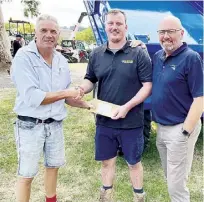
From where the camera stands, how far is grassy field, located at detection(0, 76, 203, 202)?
3.35 metres

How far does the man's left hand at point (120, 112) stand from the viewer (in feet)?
8.80

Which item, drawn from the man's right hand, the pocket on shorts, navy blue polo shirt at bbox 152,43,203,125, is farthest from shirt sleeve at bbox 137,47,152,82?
the pocket on shorts

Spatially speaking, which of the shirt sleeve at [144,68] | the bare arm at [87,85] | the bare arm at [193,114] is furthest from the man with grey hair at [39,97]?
the bare arm at [193,114]

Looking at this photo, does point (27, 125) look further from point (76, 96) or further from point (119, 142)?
point (119, 142)

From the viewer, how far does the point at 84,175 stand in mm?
3809

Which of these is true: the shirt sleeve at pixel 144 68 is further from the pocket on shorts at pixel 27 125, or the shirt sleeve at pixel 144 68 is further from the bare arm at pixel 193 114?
the pocket on shorts at pixel 27 125

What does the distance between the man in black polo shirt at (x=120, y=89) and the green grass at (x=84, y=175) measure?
0.53 m

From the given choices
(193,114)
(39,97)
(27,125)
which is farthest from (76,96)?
(193,114)

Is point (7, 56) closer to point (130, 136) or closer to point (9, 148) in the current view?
point (9, 148)

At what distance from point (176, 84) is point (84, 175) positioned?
6.10 feet

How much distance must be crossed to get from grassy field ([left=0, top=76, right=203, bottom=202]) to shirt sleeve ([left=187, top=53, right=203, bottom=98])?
4.52 feet

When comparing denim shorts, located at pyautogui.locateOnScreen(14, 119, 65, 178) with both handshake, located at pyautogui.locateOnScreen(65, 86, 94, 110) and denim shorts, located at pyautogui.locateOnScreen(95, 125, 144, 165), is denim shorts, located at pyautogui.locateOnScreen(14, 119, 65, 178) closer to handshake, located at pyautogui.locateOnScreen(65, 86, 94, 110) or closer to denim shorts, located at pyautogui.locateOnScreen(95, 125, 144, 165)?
handshake, located at pyautogui.locateOnScreen(65, 86, 94, 110)

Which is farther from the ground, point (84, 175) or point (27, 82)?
point (27, 82)

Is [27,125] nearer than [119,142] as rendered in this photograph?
Yes
